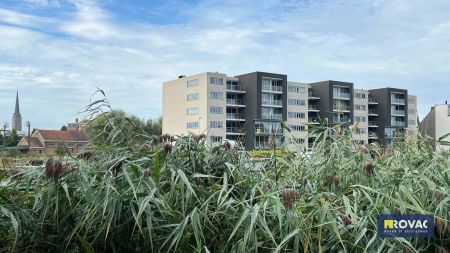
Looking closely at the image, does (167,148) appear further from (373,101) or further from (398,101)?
(398,101)

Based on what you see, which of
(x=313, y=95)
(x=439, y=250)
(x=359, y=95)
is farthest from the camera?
(x=359, y=95)

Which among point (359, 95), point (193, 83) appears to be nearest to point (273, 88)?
point (193, 83)

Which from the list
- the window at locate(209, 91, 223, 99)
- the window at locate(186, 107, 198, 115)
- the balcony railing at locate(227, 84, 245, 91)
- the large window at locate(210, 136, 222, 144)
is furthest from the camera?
the balcony railing at locate(227, 84, 245, 91)

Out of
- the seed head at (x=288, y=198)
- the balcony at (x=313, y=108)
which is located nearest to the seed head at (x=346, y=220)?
the seed head at (x=288, y=198)

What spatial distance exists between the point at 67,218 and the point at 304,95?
186ft

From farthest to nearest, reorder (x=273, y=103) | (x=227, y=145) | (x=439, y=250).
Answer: (x=273, y=103)
(x=227, y=145)
(x=439, y=250)

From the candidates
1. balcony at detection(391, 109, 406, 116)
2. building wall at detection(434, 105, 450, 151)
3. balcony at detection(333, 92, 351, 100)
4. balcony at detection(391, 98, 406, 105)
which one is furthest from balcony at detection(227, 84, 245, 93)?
building wall at detection(434, 105, 450, 151)

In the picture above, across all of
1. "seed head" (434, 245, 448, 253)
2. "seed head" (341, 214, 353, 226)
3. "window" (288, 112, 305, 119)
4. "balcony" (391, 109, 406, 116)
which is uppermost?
"balcony" (391, 109, 406, 116)

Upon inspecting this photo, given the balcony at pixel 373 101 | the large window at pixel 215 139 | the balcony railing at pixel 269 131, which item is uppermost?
the balcony at pixel 373 101

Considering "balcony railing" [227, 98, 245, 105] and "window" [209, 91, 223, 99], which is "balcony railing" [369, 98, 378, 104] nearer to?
"balcony railing" [227, 98, 245, 105]

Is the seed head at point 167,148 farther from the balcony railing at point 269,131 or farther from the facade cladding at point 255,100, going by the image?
the facade cladding at point 255,100

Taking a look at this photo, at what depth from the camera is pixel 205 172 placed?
2.38m

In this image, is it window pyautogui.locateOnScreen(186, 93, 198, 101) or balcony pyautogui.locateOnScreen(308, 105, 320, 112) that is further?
balcony pyautogui.locateOnScreen(308, 105, 320, 112)

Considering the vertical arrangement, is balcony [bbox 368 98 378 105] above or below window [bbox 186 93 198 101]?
above
